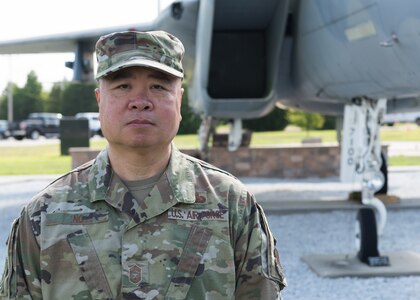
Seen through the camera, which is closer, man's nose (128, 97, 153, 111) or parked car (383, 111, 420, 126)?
man's nose (128, 97, 153, 111)

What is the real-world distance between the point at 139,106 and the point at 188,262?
1.64 ft

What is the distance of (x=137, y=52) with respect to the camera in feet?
5.80

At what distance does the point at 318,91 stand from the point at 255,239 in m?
5.67

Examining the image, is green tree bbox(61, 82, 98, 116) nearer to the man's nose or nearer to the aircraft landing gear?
the aircraft landing gear

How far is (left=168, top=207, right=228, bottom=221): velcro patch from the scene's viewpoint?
1.85 meters

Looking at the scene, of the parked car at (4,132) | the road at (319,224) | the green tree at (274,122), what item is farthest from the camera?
the green tree at (274,122)

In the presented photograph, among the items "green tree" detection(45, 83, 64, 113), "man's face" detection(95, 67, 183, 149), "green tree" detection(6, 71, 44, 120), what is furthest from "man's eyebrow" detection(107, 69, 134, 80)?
"green tree" detection(6, 71, 44, 120)

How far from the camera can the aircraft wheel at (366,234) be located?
5809mm

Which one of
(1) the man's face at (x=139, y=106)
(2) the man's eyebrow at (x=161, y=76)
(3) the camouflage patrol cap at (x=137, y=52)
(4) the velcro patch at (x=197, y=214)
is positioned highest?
(3) the camouflage patrol cap at (x=137, y=52)

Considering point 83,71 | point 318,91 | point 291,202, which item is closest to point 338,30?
point 318,91

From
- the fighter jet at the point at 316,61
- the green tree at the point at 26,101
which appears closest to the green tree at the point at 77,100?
the green tree at the point at 26,101

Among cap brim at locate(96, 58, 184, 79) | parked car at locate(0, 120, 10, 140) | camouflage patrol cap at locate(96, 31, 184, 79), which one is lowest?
parked car at locate(0, 120, 10, 140)

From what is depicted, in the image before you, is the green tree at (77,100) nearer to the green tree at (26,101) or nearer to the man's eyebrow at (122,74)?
the green tree at (26,101)

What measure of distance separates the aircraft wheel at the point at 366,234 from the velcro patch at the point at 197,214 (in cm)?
424
